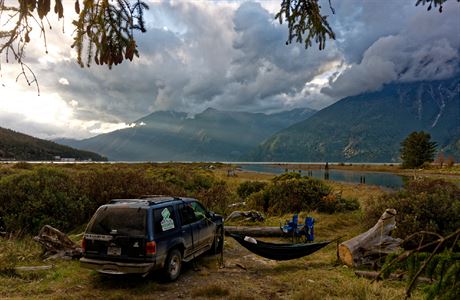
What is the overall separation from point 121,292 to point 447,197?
37.1 ft

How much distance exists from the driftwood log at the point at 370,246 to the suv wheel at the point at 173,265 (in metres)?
4.95

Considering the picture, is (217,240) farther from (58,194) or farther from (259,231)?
(58,194)

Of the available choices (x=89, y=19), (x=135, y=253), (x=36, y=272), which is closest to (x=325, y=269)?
(x=135, y=253)

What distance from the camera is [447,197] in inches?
461

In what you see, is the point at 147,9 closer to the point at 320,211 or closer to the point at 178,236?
the point at 178,236

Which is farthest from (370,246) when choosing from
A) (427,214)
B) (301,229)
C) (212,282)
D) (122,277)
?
(122,277)

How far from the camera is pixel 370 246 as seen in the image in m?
9.73

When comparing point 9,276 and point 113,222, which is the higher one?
point 113,222

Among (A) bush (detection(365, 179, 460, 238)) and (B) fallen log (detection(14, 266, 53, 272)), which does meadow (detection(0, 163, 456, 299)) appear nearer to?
(B) fallen log (detection(14, 266, 53, 272))

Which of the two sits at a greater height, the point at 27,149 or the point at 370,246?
the point at 27,149

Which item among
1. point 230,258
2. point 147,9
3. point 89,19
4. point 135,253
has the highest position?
point 147,9

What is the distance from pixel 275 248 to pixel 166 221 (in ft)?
10.7

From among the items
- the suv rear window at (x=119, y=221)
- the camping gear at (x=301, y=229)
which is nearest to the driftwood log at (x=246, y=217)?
the camping gear at (x=301, y=229)

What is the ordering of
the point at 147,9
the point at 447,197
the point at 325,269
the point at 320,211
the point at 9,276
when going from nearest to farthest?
the point at 147,9, the point at 9,276, the point at 325,269, the point at 447,197, the point at 320,211
